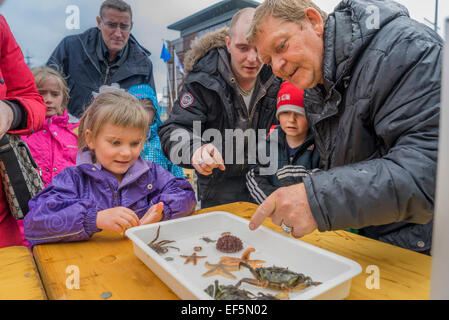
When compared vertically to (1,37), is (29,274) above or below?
below

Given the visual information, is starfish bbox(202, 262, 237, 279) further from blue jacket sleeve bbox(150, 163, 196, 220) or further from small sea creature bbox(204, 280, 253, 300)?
blue jacket sleeve bbox(150, 163, 196, 220)

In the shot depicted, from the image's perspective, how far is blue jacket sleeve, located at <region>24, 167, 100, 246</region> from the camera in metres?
1.07

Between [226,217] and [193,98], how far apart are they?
3.15 feet

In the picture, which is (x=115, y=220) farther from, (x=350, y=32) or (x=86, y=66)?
(x=86, y=66)

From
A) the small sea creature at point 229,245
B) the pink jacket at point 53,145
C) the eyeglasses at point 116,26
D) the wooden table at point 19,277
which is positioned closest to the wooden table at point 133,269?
the wooden table at point 19,277

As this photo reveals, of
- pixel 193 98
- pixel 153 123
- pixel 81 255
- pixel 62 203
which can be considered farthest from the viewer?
pixel 153 123

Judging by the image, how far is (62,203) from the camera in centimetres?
113

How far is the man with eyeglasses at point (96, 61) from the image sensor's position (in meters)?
2.25

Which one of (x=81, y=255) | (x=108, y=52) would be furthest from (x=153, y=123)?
(x=81, y=255)

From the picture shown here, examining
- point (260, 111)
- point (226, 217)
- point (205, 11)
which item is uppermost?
point (205, 11)

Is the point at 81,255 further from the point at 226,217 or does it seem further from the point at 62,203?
the point at 226,217

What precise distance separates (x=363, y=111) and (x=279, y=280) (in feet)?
2.30

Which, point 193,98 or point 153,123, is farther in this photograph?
point 153,123

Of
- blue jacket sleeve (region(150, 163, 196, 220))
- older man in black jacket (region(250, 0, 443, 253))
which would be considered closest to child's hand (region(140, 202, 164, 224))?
blue jacket sleeve (region(150, 163, 196, 220))
